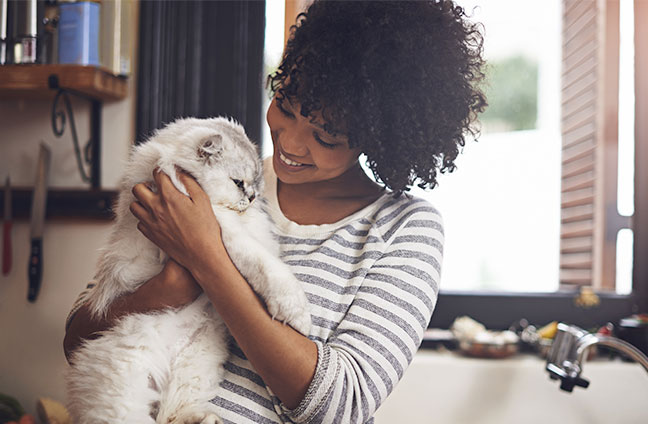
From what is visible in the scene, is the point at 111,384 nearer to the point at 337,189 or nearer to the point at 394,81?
the point at 337,189

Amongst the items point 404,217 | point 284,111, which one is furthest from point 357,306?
point 284,111

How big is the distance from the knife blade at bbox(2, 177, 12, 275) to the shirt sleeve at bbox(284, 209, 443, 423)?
1745 mm

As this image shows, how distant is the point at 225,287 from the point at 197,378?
0.21 meters

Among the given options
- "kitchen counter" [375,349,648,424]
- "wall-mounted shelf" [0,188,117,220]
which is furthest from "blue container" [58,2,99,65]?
"kitchen counter" [375,349,648,424]

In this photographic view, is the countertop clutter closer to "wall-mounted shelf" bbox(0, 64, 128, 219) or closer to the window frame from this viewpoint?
the window frame

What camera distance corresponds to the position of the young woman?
865mm

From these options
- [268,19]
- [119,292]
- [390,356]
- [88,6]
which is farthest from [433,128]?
[88,6]

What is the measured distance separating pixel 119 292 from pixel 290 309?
374 mm

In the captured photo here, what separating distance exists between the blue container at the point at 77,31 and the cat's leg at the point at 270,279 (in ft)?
4.34

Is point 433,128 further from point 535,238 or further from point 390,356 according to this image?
point 535,238

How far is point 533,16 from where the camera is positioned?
2357 millimetres

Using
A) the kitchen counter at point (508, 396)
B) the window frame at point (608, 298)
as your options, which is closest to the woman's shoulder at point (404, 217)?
the kitchen counter at point (508, 396)

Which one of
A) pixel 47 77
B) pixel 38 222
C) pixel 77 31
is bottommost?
pixel 38 222

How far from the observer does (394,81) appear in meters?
1.05
